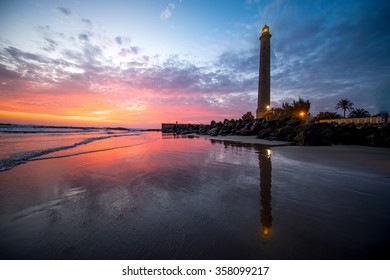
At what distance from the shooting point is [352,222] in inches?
73.5

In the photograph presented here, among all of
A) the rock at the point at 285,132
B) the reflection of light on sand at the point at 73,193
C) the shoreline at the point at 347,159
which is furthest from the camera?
the rock at the point at 285,132

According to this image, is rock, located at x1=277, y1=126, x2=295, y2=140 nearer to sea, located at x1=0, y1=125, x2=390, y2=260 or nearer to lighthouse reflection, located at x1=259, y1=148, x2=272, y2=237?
sea, located at x1=0, y1=125, x2=390, y2=260

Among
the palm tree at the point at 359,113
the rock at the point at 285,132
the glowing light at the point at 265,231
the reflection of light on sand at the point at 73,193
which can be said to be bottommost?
the reflection of light on sand at the point at 73,193

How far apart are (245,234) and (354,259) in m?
0.93

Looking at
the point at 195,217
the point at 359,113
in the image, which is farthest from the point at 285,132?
the point at 359,113

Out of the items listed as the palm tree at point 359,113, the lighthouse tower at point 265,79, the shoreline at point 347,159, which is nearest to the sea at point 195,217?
the shoreline at point 347,159

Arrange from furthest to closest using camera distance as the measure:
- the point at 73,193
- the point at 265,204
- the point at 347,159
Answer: the point at 347,159 → the point at 73,193 → the point at 265,204

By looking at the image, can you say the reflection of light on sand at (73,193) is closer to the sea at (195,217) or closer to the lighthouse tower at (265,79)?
the sea at (195,217)

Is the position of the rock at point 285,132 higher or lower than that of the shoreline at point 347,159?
higher

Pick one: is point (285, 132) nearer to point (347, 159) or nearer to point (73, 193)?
point (347, 159)

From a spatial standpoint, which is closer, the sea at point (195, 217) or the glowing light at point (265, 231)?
the sea at point (195, 217)

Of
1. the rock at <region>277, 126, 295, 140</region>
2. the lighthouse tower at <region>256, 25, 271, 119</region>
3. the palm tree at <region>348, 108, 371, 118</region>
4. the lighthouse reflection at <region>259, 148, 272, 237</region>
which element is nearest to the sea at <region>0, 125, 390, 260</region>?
the lighthouse reflection at <region>259, 148, 272, 237</region>

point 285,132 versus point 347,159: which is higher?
point 285,132
